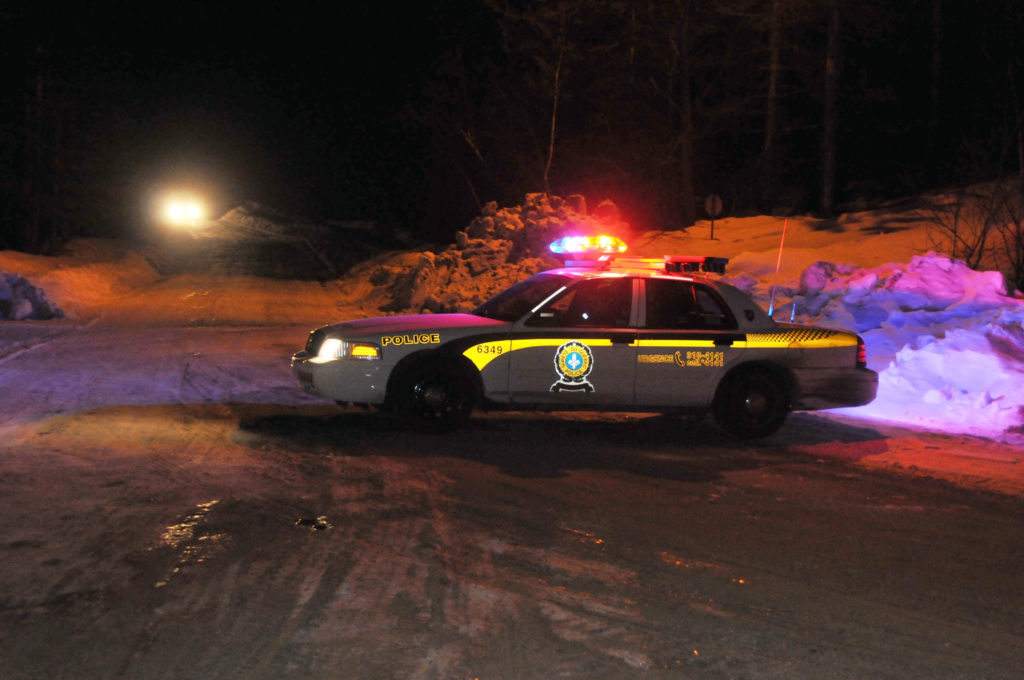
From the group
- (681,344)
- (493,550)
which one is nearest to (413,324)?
(681,344)

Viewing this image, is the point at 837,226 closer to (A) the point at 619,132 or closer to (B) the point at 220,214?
(A) the point at 619,132

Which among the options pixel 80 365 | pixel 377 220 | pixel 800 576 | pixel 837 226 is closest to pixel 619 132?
pixel 837 226

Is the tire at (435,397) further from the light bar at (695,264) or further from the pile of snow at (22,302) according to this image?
the pile of snow at (22,302)

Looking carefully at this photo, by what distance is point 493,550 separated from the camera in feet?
17.6

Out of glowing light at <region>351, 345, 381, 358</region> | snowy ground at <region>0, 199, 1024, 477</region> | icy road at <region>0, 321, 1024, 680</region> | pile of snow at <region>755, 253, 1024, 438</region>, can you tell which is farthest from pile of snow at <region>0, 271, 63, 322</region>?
pile of snow at <region>755, 253, 1024, 438</region>

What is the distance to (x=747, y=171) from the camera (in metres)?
36.1

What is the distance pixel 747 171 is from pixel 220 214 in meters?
28.2

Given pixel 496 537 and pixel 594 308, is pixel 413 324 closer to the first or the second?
pixel 594 308

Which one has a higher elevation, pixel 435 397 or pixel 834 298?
pixel 834 298

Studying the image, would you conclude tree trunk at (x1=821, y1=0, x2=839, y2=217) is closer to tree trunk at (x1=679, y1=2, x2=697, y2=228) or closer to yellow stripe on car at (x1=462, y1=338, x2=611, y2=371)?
tree trunk at (x1=679, y1=2, x2=697, y2=228)

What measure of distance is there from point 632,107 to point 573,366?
24072 mm

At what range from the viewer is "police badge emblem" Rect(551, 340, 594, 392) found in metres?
8.52

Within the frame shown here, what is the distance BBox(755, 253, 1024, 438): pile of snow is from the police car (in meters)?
1.44

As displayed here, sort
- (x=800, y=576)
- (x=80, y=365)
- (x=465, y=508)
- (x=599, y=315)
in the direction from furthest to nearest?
(x=80, y=365)
(x=599, y=315)
(x=465, y=508)
(x=800, y=576)
